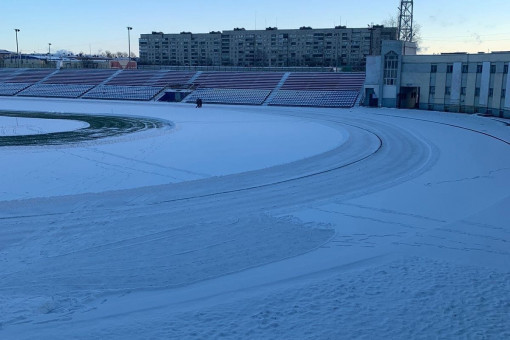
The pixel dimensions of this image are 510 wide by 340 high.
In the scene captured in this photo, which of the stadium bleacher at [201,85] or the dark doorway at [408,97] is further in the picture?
the stadium bleacher at [201,85]

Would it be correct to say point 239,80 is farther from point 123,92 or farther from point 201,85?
point 123,92

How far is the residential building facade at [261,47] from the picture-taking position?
150 meters

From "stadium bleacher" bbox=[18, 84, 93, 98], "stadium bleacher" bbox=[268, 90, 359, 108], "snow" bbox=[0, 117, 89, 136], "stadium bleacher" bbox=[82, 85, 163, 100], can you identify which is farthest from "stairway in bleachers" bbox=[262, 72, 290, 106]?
"stadium bleacher" bbox=[18, 84, 93, 98]

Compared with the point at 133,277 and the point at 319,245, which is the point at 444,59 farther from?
the point at 133,277

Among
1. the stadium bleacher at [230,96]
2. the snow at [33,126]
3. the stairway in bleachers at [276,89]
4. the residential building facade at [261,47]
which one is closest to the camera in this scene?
the snow at [33,126]

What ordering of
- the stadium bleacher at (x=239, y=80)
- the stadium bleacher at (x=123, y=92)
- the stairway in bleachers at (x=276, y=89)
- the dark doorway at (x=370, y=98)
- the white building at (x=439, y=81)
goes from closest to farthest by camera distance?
the white building at (x=439, y=81) < the dark doorway at (x=370, y=98) < the stairway in bleachers at (x=276, y=89) < the stadium bleacher at (x=123, y=92) < the stadium bleacher at (x=239, y=80)

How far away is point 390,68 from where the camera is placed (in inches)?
1953

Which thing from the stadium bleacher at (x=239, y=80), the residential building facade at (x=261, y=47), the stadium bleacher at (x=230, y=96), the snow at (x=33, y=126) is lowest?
the snow at (x=33, y=126)

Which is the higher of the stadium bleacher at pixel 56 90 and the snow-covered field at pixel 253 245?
the stadium bleacher at pixel 56 90

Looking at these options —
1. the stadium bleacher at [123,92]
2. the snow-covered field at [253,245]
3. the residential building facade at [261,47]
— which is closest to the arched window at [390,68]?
the stadium bleacher at [123,92]

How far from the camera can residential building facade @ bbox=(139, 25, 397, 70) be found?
14962 centimetres

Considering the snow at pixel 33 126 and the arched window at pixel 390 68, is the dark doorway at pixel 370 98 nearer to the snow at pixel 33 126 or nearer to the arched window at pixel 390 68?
the arched window at pixel 390 68

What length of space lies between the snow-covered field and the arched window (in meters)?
28.5

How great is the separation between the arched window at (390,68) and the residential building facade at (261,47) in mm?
96139
